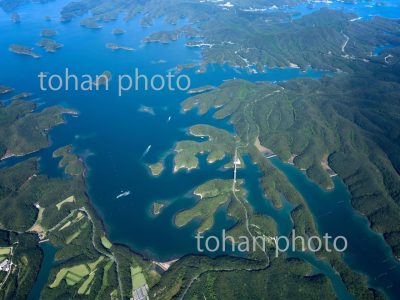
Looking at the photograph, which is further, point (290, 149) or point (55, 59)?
point (55, 59)

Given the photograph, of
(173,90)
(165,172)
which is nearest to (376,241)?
(165,172)

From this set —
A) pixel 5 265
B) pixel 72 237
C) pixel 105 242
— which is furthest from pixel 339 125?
pixel 5 265

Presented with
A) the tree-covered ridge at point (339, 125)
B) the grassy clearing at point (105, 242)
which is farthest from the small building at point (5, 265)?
the tree-covered ridge at point (339, 125)

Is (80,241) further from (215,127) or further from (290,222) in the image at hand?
(215,127)

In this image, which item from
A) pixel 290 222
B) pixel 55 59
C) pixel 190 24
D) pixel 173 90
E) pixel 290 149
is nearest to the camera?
pixel 290 222

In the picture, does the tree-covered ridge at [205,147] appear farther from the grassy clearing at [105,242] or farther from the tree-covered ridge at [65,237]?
the grassy clearing at [105,242]

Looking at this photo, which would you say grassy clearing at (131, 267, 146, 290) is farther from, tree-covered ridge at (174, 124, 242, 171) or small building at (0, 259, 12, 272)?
tree-covered ridge at (174, 124, 242, 171)
